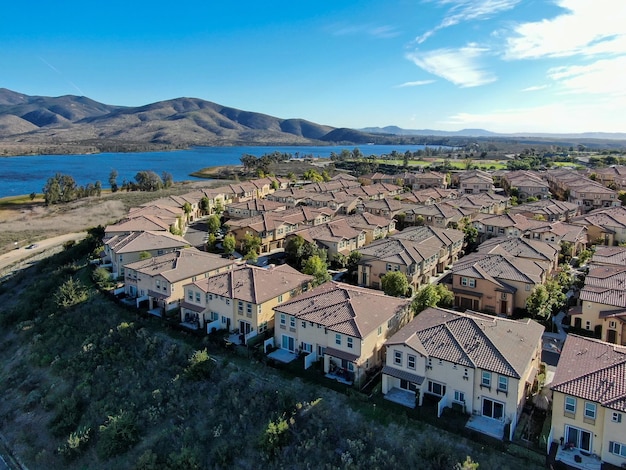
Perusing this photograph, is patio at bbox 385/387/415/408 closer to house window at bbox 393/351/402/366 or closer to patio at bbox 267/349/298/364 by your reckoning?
house window at bbox 393/351/402/366

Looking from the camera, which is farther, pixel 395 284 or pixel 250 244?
pixel 250 244

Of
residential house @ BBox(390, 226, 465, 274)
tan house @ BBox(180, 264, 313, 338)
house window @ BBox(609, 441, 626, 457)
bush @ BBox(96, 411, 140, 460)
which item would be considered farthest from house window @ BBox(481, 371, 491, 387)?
residential house @ BBox(390, 226, 465, 274)

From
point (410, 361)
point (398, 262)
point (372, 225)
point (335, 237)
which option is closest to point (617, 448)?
point (410, 361)

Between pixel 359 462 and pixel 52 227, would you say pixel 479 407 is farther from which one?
pixel 52 227

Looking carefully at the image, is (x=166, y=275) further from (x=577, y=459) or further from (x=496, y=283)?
(x=577, y=459)

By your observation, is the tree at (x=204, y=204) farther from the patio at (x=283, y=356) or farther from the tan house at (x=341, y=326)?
the patio at (x=283, y=356)

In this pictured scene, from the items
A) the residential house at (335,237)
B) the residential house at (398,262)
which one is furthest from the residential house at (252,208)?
the residential house at (398,262)
